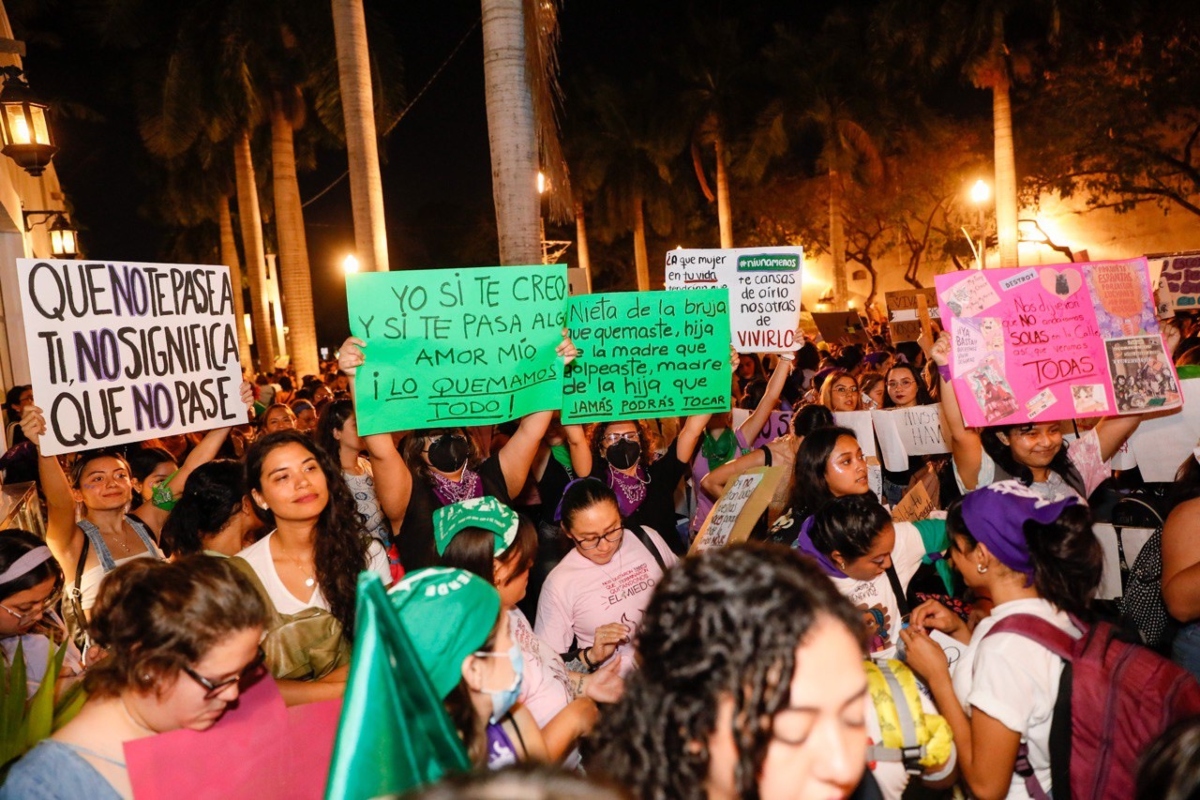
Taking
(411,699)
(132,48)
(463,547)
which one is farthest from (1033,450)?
(132,48)

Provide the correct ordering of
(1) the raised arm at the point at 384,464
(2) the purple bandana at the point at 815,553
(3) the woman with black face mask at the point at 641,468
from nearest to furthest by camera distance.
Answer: (2) the purple bandana at the point at 815,553 → (1) the raised arm at the point at 384,464 → (3) the woman with black face mask at the point at 641,468

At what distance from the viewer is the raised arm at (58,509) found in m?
4.19

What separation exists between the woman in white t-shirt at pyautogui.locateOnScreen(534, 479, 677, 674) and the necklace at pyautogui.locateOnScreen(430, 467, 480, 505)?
719 millimetres

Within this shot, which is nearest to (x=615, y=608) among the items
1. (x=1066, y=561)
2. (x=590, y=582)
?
(x=590, y=582)

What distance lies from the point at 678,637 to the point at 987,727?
1.44 m

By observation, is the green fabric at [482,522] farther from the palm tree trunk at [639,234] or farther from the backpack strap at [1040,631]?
the palm tree trunk at [639,234]

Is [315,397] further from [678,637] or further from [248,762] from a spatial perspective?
[678,637]

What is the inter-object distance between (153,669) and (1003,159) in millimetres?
24402

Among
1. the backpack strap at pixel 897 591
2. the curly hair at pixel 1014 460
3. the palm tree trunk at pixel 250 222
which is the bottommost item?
the backpack strap at pixel 897 591

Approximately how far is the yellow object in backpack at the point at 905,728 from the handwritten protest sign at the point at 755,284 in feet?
14.0

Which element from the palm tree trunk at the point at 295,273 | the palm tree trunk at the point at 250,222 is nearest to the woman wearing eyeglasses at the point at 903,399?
the palm tree trunk at the point at 295,273

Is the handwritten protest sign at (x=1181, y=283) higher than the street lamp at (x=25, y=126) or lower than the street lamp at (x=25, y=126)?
lower

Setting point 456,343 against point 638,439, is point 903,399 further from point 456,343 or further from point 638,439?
point 456,343

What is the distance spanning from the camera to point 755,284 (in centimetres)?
664
